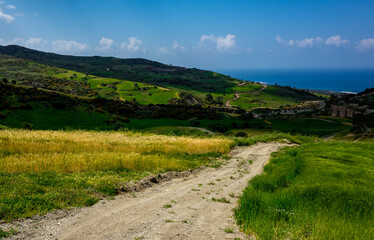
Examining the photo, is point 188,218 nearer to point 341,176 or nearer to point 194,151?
point 341,176

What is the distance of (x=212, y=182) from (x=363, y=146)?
2044 centimetres

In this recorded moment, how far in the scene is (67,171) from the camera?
577 inches

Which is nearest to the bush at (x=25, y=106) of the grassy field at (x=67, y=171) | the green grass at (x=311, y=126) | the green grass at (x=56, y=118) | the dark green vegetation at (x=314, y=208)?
the green grass at (x=56, y=118)

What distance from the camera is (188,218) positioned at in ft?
31.0

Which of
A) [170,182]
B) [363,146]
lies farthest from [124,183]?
[363,146]

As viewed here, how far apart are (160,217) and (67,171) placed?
335 inches

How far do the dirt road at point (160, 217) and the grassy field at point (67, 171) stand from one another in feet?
4.19

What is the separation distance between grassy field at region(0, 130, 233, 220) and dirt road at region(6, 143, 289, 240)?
1276 millimetres

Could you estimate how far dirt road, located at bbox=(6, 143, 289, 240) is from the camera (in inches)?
311

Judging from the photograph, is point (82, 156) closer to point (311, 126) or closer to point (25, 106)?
point (25, 106)

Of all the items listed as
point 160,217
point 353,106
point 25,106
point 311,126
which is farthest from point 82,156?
point 353,106

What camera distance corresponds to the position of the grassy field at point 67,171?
9734 mm

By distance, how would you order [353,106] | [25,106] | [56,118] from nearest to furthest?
[25,106], [56,118], [353,106]

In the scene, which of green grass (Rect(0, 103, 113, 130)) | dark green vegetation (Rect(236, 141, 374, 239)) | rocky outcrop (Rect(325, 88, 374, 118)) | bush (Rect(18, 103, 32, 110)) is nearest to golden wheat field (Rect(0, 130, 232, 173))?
dark green vegetation (Rect(236, 141, 374, 239))
